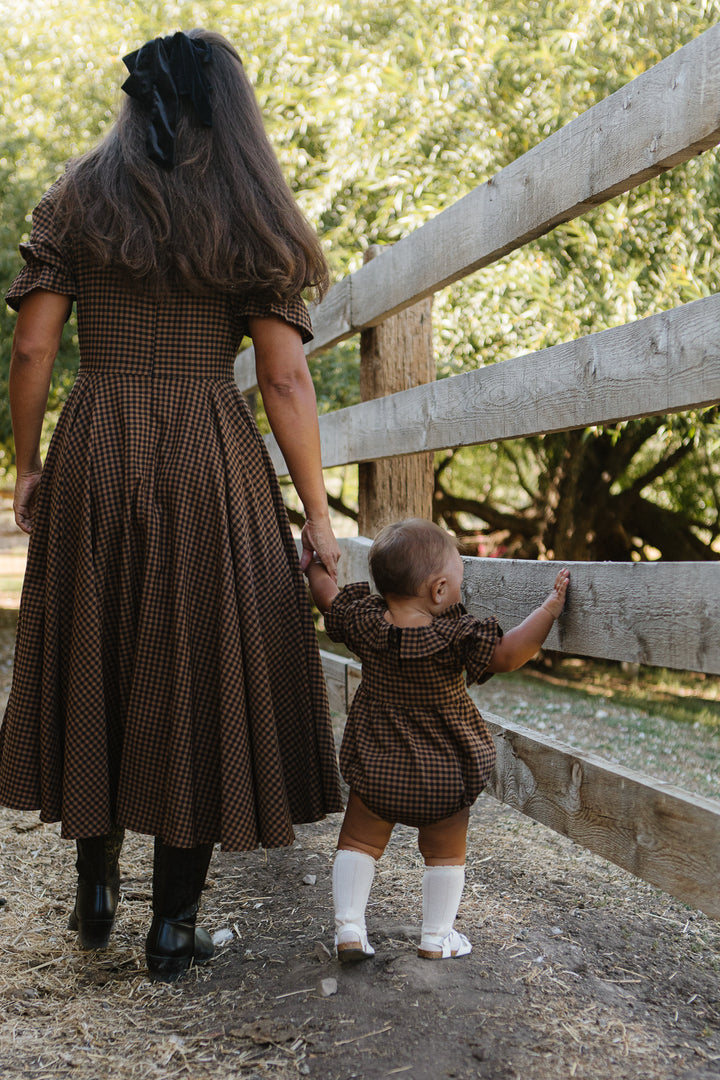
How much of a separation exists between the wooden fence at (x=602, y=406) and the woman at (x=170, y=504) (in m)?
0.43

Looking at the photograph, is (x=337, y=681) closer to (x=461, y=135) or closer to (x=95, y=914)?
(x=95, y=914)

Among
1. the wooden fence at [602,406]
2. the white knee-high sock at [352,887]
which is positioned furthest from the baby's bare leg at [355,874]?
the wooden fence at [602,406]

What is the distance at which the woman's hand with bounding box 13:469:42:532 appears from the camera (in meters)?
2.22

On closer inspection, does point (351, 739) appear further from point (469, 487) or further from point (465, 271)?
point (469, 487)

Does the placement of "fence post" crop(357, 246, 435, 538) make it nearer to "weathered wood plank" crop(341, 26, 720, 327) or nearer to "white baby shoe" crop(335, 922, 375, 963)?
"weathered wood plank" crop(341, 26, 720, 327)

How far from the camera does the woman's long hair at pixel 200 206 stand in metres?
2.01

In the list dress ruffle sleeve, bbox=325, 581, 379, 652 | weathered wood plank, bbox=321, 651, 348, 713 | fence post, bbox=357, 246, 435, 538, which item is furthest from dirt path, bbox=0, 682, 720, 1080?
fence post, bbox=357, 246, 435, 538

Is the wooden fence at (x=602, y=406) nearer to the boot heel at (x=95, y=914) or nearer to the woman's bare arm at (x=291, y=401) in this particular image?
the woman's bare arm at (x=291, y=401)

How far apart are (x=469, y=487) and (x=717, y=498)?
111 inches

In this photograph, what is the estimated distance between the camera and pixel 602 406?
74.3 inches

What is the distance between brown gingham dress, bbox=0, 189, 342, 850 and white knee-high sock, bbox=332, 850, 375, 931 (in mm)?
150

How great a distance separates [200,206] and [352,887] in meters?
1.41

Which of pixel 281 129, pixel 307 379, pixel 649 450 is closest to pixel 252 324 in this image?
pixel 307 379

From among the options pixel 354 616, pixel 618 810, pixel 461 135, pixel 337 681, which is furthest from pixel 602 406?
pixel 461 135
